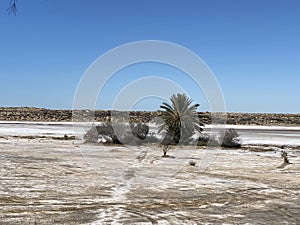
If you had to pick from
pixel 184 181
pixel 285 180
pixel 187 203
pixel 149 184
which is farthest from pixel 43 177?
pixel 285 180

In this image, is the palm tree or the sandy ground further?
the palm tree

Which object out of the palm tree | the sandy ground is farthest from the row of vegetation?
the sandy ground

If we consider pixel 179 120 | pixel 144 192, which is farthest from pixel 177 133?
pixel 144 192

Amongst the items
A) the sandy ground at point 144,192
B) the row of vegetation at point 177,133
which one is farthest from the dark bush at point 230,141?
the sandy ground at point 144,192

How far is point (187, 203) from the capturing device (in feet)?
29.1

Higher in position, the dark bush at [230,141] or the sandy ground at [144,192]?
the dark bush at [230,141]

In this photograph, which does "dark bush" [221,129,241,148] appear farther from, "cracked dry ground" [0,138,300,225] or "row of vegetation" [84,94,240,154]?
"cracked dry ground" [0,138,300,225]

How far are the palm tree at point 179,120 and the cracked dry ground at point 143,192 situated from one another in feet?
31.0

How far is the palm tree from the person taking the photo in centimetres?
2564

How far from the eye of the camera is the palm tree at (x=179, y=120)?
84.1 ft

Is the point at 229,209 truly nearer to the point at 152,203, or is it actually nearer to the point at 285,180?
the point at 152,203

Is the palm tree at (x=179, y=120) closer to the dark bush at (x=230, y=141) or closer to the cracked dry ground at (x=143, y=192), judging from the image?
the dark bush at (x=230, y=141)

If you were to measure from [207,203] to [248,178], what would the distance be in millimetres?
4018

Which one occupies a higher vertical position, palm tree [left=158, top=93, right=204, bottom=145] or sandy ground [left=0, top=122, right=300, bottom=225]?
palm tree [left=158, top=93, right=204, bottom=145]
